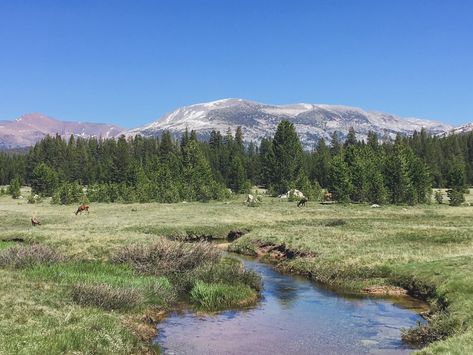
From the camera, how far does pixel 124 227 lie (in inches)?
2062

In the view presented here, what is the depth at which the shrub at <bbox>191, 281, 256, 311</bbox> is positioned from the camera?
24.9 meters

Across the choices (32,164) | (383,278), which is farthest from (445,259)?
(32,164)

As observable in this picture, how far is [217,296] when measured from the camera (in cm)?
2530

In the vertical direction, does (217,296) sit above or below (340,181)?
below

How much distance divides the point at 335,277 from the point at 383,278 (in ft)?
9.86

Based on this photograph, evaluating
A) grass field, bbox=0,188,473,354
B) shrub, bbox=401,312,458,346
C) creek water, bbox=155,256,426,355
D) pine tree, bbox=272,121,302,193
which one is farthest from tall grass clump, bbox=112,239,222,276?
pine tree, bbox=272,121,302,193

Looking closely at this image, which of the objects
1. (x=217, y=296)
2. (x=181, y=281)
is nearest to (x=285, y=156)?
(x=181, y=281)

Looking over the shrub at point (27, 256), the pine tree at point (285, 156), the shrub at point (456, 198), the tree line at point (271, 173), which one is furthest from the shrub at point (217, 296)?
the pine tree at point (285, 156)

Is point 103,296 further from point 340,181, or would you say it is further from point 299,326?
point 340,181

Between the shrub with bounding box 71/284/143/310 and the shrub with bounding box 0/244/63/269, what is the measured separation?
24.9ft

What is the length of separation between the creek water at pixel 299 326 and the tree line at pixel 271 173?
206 feet

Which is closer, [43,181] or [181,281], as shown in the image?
[181,281]

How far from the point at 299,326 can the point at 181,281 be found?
346 inches

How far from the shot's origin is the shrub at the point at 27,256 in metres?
28.1
